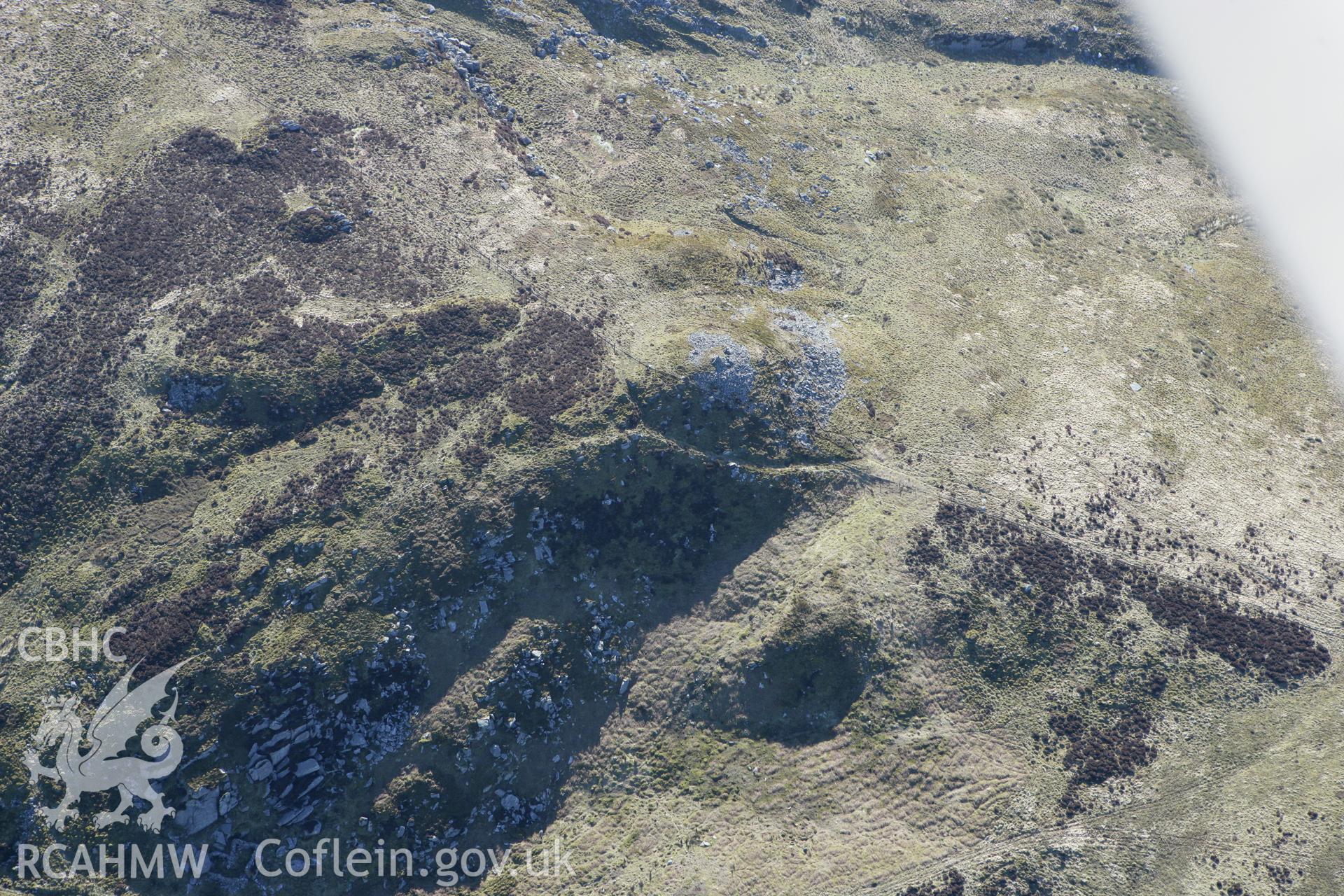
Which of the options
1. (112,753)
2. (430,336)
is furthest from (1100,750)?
(112,753)

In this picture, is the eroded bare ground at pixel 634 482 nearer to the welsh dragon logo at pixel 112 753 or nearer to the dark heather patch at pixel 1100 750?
the dark heather patch at pixel 1100 750

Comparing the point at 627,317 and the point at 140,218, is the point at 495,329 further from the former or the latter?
the point at 140,218

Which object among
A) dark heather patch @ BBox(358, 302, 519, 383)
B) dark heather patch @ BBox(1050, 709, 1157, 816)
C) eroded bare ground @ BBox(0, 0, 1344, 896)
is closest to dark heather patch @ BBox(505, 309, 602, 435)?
eroded bare ground @ BBox(0, 0, 1344, 896)

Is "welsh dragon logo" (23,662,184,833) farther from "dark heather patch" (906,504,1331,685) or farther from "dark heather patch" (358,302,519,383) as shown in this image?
"dark heather patch" (906,504,1331,685)

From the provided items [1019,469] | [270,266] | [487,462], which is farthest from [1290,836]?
[270,266]

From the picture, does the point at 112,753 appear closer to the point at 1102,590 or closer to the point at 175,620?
the point at 175,620
